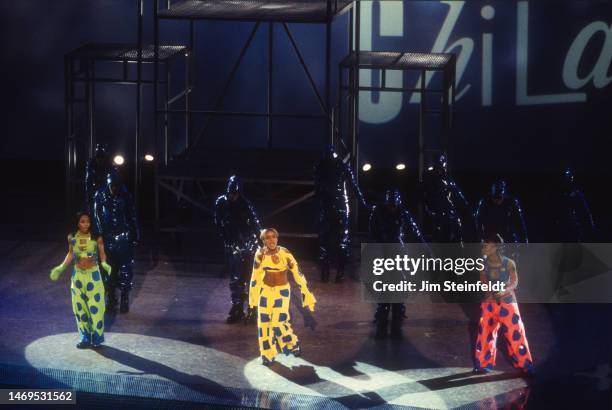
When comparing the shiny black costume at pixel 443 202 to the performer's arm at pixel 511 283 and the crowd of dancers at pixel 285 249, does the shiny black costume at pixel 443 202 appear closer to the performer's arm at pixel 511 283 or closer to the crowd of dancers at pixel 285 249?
the crowd of dancers at pixel 285 249

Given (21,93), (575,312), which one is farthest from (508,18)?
(21,93)

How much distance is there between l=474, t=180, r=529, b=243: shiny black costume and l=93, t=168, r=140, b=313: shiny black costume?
11.8 feet

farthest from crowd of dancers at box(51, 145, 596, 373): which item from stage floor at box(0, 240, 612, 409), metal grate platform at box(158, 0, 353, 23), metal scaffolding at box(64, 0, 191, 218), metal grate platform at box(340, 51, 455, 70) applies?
metal scaffolding at box(64, 0, 191, 218)

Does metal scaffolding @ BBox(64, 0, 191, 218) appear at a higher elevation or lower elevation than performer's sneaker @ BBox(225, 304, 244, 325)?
higher

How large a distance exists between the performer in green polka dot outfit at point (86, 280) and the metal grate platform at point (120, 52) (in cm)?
503

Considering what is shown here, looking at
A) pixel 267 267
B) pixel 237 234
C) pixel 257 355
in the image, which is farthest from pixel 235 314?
pixel 267 267

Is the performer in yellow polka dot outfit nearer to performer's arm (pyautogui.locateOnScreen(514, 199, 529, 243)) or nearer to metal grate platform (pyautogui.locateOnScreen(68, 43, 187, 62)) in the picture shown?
performer's arm (pyautogui.locateOnScreen(514, 199, 529, 243))

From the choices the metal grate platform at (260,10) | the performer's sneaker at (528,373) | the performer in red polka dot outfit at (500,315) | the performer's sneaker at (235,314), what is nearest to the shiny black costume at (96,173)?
the metal grate platform at (260,10)

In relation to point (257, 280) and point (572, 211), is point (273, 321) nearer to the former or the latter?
point (257, 280)

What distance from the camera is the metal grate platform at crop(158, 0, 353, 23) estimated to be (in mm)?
14242

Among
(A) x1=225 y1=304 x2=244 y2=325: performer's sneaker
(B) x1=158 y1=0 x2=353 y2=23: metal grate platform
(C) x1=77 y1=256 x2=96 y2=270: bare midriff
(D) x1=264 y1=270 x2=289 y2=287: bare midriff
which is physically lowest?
(A) x1=225 y1=304 x2=244 y2=325: performer's sneaker

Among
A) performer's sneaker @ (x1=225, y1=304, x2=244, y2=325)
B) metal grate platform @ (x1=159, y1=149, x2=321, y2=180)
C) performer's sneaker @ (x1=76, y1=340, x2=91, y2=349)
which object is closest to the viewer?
performer's sneaker @ (x1=76, y1=340, x2=91, y2=349)

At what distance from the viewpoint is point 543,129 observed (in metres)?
17.6

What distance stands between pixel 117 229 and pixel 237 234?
4.22 feet
